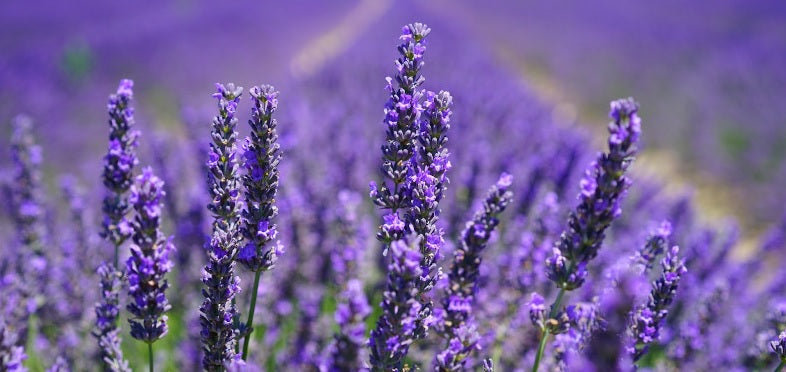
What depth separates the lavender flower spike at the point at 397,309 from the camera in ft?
4.30

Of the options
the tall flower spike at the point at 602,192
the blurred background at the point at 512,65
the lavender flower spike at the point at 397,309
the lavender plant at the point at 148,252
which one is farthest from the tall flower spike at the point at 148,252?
the blurred background at the point at 512,65

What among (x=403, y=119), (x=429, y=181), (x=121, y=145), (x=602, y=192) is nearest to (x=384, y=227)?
(x=429, y=181)

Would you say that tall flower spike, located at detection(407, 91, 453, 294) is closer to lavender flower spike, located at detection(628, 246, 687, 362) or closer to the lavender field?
the lavender field

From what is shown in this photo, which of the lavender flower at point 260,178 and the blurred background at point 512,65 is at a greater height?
the blurred background at point 512,65

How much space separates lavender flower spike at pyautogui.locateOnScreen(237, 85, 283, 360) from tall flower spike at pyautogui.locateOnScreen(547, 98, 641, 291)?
2.63 feet

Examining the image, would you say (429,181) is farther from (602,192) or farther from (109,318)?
(109,318)

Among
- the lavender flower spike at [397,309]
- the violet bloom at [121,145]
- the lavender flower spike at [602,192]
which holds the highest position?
the violet bloom at [121,145]

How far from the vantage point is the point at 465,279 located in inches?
63.7

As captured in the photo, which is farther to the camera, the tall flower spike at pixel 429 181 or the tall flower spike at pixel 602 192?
the tall flower spike at pixel 429 181

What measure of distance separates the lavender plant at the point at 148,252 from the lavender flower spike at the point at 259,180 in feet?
0.72

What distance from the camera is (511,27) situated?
23.3 m

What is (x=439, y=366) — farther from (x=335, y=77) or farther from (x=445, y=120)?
(x=335, y=77)

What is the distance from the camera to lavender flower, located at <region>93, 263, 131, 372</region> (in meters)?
1.70

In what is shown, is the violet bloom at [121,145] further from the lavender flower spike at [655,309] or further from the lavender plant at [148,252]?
the lavender flower spike at [655,309]
